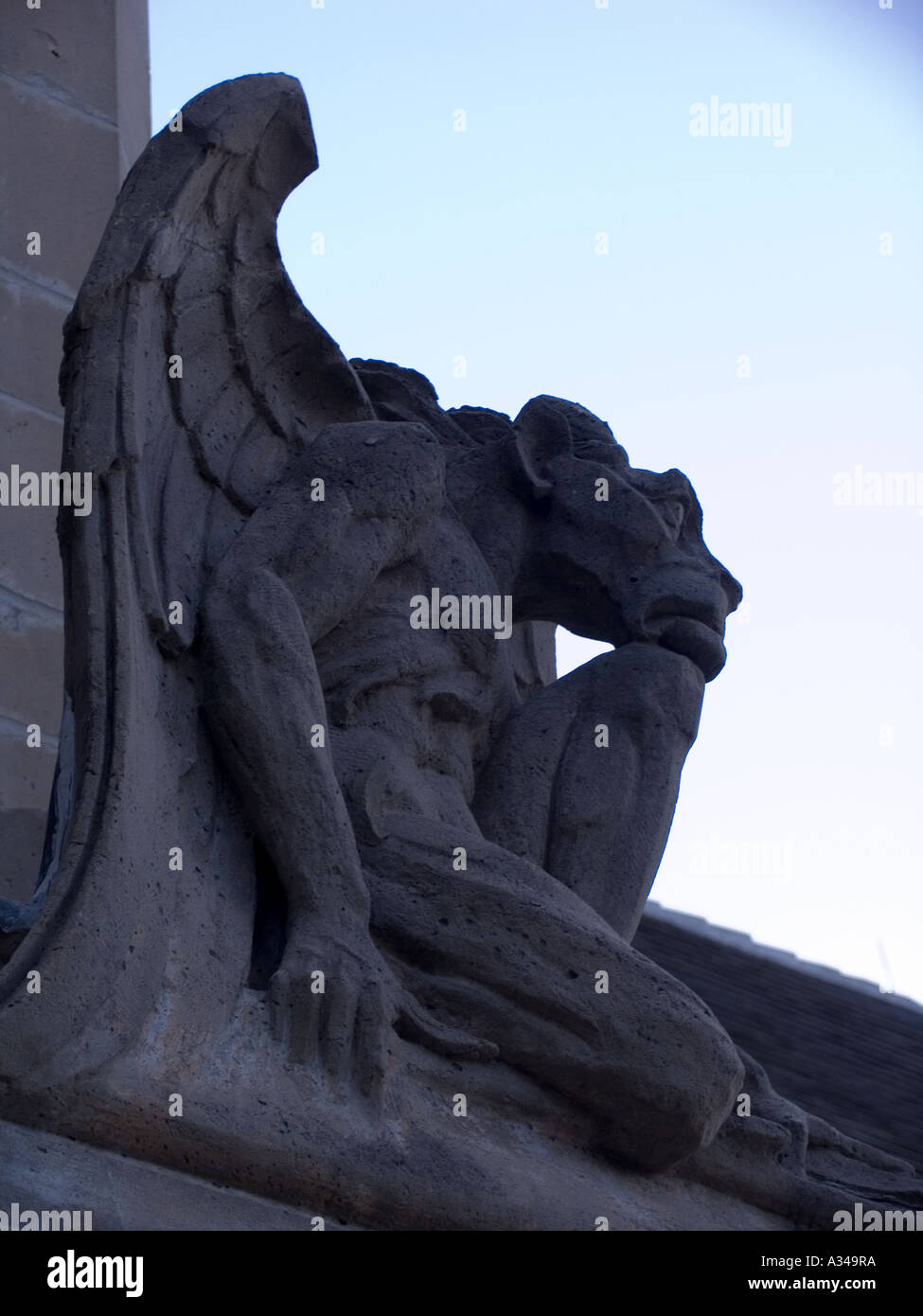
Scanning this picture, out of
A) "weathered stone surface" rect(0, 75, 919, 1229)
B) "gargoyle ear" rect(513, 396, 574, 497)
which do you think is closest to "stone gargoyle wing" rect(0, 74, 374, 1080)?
"weathered stone surface" rect(0, 75, 919, 1229)

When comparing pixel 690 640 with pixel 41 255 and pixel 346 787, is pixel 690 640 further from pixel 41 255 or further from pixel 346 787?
pixel 41 255

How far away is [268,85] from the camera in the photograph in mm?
5836

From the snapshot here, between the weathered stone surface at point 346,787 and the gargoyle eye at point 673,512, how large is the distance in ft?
0.04

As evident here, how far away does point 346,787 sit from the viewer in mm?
5340

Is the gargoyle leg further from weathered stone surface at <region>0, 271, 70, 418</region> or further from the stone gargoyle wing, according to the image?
weathered stone surface at <region>0, 271, 70, 418</region>

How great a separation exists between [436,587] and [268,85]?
1.20 metres

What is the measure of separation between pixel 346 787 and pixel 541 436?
1303mm

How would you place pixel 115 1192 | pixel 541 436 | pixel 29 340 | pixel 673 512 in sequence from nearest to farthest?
1. pixel 115 1192
2. pixel 673 512
3. pixel 541 436
4. pixel 29 340

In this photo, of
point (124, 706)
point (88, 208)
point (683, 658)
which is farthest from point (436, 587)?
point (88, 208)

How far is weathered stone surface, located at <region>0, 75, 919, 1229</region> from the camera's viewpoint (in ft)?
15.3

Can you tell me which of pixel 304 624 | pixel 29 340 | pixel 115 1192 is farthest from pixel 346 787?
pixel 29 340

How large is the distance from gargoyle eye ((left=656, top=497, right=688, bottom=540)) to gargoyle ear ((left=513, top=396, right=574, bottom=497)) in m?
0.28

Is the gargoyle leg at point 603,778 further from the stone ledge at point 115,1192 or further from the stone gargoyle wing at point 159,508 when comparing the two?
the stone ledge at point 115,1192
